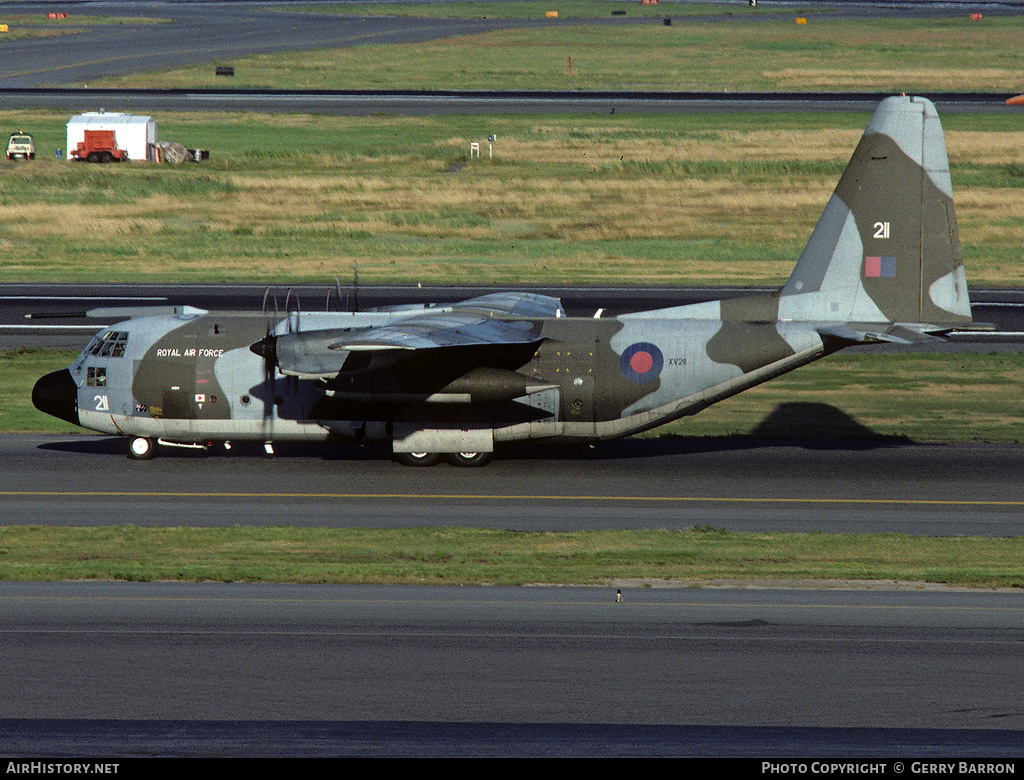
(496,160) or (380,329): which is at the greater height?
(496,160)

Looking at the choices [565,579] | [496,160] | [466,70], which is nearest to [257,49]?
[466,70]

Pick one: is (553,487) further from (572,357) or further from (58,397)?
(58,397)

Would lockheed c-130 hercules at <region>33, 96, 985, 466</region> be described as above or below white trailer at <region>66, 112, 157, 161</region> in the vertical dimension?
below

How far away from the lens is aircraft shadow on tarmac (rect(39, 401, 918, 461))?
101 ft

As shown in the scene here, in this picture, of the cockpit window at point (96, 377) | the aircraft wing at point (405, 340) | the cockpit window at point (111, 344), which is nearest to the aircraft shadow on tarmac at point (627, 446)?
the cockpit window at point (96, 377)

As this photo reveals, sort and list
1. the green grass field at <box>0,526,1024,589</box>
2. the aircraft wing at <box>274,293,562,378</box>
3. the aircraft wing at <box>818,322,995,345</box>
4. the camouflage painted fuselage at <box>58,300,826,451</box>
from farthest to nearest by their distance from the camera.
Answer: the camouflage painted fuselage at <box>58,300,826,451</box>, the aircraft wing at <box>818,322,995,345</box>, the aircraft wing at <box>274,293,562,378</box>, the green grass field at <box>0,526,1024,589</box>

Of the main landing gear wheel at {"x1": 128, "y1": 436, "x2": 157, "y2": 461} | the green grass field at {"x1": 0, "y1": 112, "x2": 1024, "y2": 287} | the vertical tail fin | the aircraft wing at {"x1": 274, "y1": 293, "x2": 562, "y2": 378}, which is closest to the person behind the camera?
the aircraft wing at {"x1": 274, "y1": 293, "x2": 562, "y2": 378}

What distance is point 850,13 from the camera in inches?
7362

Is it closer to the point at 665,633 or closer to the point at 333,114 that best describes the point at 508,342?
the point at 665,633

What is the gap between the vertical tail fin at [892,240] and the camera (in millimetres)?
28234

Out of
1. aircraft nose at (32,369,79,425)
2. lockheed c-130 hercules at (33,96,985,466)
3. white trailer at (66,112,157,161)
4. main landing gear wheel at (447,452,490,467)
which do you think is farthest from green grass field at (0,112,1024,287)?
aircraft nose at (32,369,79,425)

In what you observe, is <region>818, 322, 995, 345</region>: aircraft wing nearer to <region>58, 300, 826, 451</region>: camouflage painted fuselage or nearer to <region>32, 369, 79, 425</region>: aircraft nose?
<region>58, 300, 826, 451</region>: camouflage painted fuselage

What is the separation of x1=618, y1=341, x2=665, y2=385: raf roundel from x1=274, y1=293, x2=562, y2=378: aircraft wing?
217 cm
